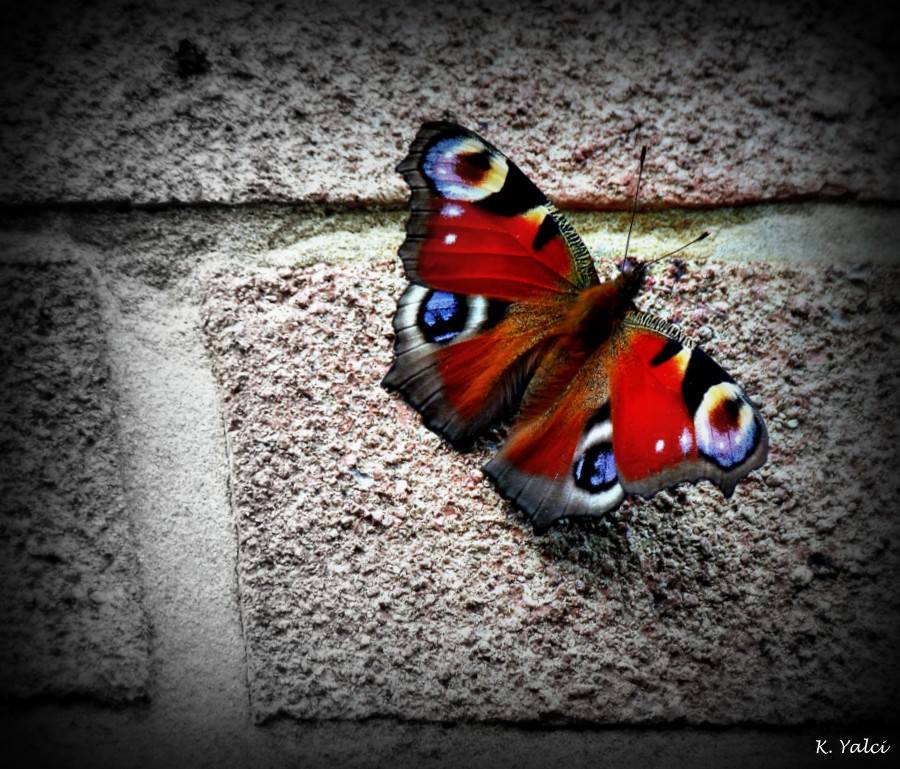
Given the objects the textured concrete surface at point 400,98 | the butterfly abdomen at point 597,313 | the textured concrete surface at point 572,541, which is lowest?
the textured concrete surface at point 572,541

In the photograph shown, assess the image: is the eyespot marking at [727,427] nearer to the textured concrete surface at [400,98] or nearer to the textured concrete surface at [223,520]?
the textured concrete surface at [223,520]

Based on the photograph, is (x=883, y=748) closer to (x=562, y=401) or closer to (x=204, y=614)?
(x=562, y=401)

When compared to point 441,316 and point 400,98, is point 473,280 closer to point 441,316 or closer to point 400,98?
point 441,316

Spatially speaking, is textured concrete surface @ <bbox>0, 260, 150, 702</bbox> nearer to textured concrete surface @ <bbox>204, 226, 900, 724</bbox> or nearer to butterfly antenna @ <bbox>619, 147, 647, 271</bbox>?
textured concrete surface @ <bbox>204, 226, 900, 724</bbox>

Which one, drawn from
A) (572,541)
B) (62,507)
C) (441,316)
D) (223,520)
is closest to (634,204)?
(441,316)

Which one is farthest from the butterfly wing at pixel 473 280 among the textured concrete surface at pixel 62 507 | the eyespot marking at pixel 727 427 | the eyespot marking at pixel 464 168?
the textured concrete surface at pixel 62 507

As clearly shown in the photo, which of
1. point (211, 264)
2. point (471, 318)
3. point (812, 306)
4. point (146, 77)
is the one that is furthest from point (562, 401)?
point (146, 77)

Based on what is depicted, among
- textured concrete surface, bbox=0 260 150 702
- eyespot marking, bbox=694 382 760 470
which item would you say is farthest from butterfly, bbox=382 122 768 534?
textured concrete surface, bbox=0 260 150 702
